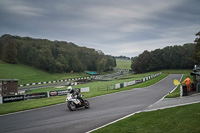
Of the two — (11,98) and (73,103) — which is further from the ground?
(73,103)

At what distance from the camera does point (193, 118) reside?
8680 mm

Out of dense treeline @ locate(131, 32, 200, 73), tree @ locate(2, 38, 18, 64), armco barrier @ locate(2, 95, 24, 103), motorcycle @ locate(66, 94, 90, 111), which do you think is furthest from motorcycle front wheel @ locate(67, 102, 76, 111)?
dense treeline @ locate(131, 32, 200, 73)

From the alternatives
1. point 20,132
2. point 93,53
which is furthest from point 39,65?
point 20,132

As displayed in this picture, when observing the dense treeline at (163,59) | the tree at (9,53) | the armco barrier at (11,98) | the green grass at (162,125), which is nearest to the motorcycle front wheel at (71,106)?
the green grass at (162,125)

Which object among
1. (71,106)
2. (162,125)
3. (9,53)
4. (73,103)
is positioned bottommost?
(71,106)

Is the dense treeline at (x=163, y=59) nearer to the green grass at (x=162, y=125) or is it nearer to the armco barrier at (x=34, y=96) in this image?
the armco barrier at (x=34, y=96)

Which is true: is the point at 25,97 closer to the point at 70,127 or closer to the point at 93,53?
the point at 70,127

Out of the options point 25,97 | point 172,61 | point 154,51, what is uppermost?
point 154,51

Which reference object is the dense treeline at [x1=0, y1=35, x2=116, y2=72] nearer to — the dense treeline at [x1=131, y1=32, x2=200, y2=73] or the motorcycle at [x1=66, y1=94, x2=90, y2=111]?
the dense treeline at [x1=131, y1=32, x2=200, y2=73]

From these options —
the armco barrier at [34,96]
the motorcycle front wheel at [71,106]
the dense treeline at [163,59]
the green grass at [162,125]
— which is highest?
the dense treeline at [163,59]

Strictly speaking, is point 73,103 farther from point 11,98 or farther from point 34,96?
point 34,96

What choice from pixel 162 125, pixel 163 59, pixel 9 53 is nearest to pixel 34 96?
pixel 162 125

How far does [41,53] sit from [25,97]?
76024 mm

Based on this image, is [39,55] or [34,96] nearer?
[34,96]
